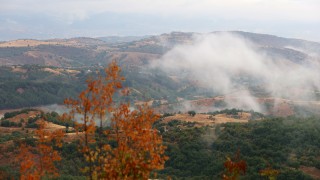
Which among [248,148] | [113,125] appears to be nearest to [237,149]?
[248,148]

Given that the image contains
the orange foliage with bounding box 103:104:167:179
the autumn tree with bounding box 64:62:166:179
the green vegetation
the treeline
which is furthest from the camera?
the treeline

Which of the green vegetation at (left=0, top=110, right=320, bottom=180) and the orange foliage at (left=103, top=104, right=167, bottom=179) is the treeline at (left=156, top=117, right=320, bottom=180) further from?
the orange foliage at (left=103, top=104, right=167, bottom=179)

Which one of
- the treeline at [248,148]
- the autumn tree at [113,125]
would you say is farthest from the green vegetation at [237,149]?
the autumn tree at [113,125]

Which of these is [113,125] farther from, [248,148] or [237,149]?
[248,148]

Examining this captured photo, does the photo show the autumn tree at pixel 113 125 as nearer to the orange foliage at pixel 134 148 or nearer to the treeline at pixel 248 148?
the orange foliage at pixel 134 148

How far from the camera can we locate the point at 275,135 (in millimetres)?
131625

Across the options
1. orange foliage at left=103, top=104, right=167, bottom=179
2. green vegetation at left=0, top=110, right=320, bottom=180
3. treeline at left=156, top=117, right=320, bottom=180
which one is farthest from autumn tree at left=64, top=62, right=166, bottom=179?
treeline at left=156, top=117, right=320, bottom=180

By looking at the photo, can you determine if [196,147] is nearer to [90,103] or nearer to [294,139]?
[294,139]

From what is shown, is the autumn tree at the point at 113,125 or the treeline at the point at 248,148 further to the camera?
the treeline at the point at 248,148

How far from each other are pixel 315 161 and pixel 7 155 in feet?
299

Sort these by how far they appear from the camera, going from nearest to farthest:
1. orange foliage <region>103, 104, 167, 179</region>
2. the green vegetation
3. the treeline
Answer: orange foliage <region>103, 104, 167, 179</region>
the green vegetation
the treeline

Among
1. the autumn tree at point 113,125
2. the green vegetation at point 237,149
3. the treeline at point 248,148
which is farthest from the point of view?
the treeline at point 248,148

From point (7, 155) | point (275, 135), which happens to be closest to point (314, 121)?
point (275, 135)

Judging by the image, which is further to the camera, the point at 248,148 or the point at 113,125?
the point at 248,148
